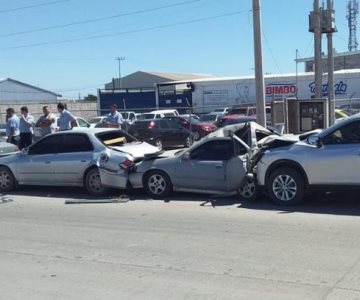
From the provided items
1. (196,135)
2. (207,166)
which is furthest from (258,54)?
(196,135)

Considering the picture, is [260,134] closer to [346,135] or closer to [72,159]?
[346,135]

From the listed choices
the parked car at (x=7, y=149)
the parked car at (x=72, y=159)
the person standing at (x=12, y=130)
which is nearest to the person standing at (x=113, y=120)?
the person standing at (x=12, y=130)

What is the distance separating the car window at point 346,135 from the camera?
30.9 ft

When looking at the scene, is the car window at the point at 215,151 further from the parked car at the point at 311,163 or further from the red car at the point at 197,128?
the red car at the point at 197,128

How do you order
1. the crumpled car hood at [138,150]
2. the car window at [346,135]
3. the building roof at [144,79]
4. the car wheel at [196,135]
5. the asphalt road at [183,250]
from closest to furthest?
the asphalt road at [183,250] < the car window at [346,135] < the crumpled car hood at [138,150] < the car wheel at [196,135] < the building roof at [144,79]

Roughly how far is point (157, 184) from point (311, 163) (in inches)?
125

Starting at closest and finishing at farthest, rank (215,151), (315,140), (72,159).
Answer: (315,140) < (215,151) < (72,159)

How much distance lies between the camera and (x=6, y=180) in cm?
1295

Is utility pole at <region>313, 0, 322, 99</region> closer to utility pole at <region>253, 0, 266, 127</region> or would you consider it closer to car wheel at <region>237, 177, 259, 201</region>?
utility pole at <region>253, 0, 266, 127</region>

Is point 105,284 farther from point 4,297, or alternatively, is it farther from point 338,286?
point 338,286

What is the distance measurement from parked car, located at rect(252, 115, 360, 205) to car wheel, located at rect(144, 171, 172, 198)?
1.87 meters

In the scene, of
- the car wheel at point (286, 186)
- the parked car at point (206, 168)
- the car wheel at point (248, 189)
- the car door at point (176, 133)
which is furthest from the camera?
the car door at point (176, 133)

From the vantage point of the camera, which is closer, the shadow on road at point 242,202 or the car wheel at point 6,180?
the shadow on road at point 242,202

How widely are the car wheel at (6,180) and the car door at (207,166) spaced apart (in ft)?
14.1
